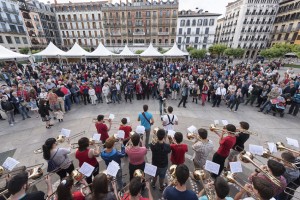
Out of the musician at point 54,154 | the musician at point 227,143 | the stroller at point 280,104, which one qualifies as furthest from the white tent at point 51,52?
the stroller at point 280,104

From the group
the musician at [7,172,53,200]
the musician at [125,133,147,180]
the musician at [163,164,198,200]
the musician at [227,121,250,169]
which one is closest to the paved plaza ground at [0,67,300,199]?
the musician at [227,121,250,169]

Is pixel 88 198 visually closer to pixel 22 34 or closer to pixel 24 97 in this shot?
pixel 24 97

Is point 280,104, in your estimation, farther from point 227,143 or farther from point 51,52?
point 51,52

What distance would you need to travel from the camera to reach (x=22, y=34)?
123 feet

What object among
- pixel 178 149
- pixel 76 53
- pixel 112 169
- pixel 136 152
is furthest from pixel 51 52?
pixel 178 149

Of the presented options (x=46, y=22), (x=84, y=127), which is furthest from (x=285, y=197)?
(x=46, y=22)

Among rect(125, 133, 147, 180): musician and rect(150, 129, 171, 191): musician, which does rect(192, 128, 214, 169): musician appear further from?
rect(125, 133, 147, 180): musician

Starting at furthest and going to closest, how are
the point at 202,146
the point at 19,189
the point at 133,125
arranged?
the point at 133,125, the point at 202,146, the point at 19,189

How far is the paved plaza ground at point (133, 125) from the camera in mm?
5754

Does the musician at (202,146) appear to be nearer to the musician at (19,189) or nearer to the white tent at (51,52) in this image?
the musician at (19,189)

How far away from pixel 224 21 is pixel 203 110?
59.8 meters

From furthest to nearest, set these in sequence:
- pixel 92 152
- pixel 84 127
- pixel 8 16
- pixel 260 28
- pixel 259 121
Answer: pixel 260 28 < pixel 8 16 < pixel 259 121 < pixel 84 127 < pixel 92 152

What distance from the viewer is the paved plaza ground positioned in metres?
5.75

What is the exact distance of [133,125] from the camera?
7578mm
